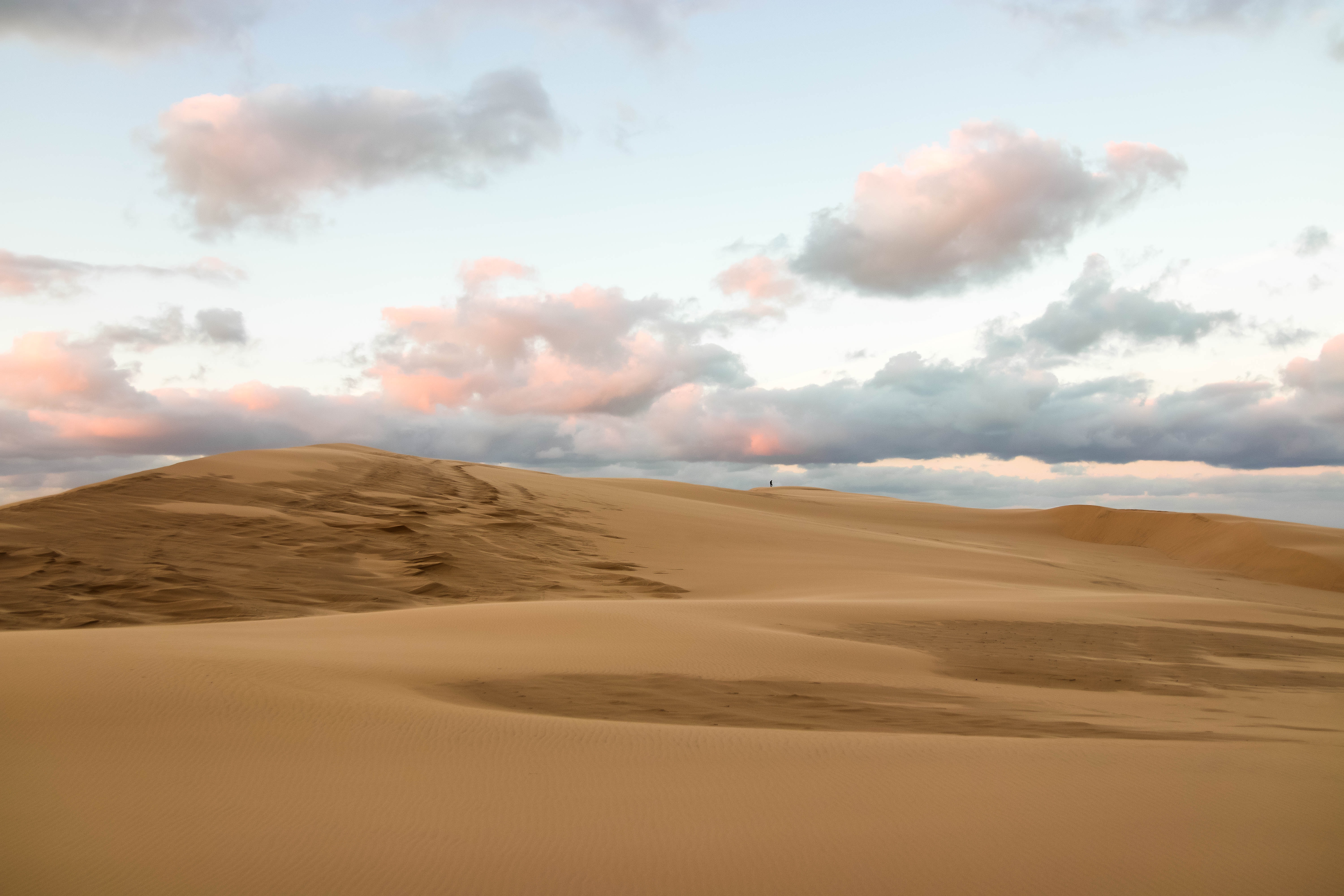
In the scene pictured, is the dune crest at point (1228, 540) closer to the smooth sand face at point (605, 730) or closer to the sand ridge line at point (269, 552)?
the smooth sand face at point (605, 730)

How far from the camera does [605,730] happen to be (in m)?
4.56

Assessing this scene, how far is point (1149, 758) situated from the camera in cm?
415

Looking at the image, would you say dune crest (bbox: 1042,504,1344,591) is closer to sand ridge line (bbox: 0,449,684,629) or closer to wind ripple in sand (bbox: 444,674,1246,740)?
sand ridge line (bbox: 0,449,684,629)

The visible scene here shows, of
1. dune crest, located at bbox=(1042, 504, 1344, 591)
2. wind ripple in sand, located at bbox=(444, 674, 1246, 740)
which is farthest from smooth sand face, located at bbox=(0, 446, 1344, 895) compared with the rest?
dune crest, located at bbox=(1042, 504, 1344, 591)

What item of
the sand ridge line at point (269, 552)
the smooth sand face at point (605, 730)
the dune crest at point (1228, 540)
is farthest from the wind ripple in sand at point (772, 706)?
the dune crest at point (1228, 540)

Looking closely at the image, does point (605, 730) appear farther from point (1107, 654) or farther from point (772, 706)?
point (1107, 654)

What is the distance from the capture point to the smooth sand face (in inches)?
116

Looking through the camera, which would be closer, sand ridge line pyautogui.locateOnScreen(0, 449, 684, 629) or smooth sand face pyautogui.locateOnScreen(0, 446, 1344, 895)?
smooth sand face pyautogui.locateOnScreen(0, 446, 1344, 895)

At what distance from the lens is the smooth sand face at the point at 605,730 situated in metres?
2.96

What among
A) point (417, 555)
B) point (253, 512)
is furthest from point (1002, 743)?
point (253, 512)

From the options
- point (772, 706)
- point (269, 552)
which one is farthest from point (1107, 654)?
point (269, 552)

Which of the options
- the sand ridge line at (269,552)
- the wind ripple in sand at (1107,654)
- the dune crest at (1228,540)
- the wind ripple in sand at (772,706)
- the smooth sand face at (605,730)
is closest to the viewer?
the smooth sand face at (605,730)

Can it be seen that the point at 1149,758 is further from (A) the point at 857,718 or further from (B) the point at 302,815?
(B) the point at 302,815

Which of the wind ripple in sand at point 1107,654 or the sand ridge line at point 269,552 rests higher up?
the sand ridge line at point 269,552
